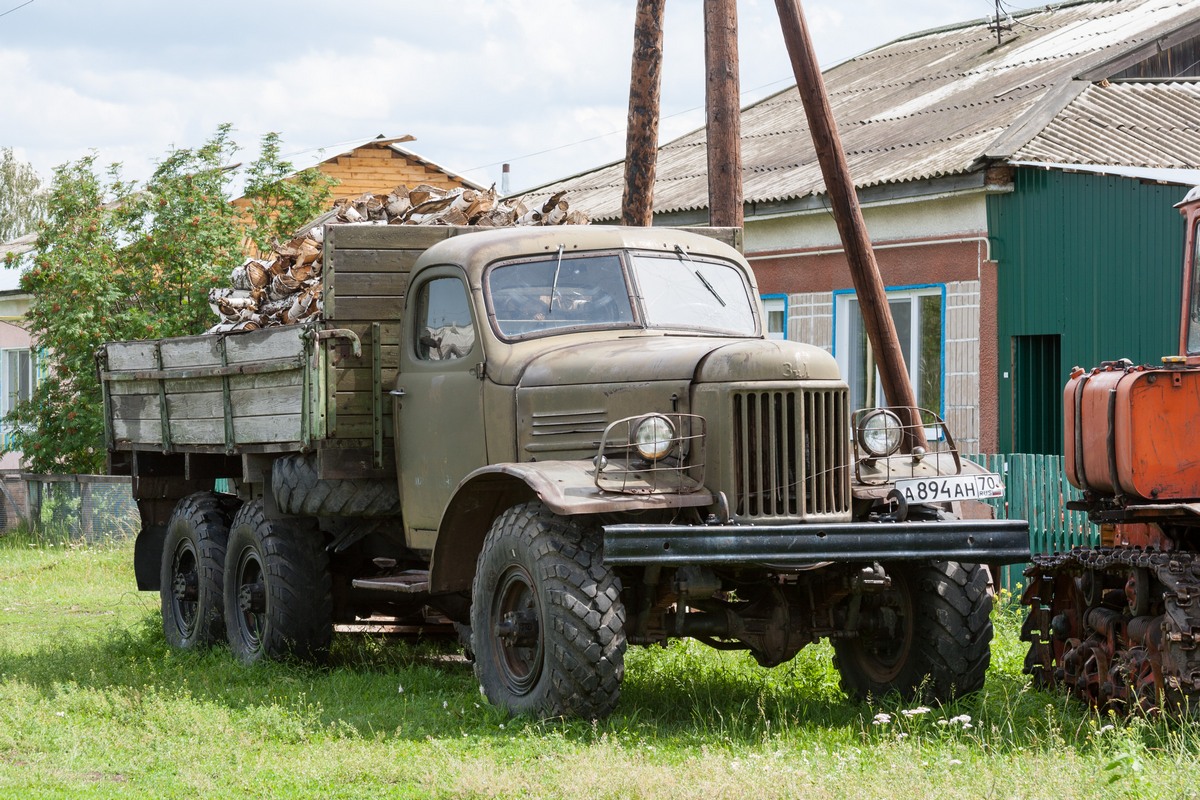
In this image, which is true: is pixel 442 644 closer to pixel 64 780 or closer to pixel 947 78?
pixel 64 780

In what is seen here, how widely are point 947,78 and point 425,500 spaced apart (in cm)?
1356

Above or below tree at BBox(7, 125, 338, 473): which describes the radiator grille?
below

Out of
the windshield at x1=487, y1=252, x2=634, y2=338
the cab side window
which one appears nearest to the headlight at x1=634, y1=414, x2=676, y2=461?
the windshield at x1=487, y1=252, x2=634, y2=338

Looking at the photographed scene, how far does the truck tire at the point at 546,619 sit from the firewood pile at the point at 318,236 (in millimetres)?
3150

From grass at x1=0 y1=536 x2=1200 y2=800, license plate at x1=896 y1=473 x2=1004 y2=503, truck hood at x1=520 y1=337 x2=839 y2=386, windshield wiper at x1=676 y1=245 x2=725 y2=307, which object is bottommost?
grass at x1=0 y1=536 x2=1200 y2=800

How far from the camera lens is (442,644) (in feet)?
35.2

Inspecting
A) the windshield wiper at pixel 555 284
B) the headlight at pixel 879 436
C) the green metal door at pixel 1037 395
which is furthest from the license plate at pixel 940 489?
the green metal door at pixel 1037 395

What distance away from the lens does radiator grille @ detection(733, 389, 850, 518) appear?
726 centimetres

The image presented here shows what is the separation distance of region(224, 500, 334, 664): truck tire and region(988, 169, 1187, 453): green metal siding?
8417 millimetres

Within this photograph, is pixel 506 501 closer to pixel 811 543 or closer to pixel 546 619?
pixel 546 619

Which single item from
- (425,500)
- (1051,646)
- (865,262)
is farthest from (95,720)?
(865,262)

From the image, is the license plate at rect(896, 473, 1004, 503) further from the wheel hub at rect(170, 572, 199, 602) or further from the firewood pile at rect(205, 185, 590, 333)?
the wheel hub at rect(170, 572, 199, 602)

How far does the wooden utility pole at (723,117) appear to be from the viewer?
12.1 metres

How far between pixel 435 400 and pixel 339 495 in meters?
0.97
